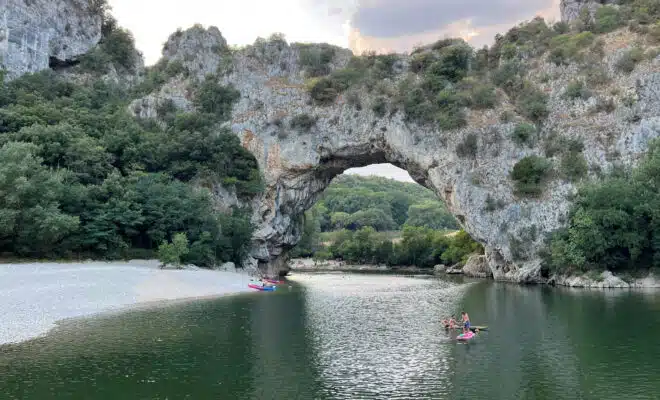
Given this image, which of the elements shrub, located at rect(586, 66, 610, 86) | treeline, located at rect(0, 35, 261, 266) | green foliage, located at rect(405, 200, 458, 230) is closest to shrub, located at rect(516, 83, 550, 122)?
shrub, located at rect(586, 66, 610, 86)

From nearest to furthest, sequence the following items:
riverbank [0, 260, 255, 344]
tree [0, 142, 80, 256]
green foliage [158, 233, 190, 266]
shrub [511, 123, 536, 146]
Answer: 1. riverbank [0, 260, 255, 344]
2. tree [0, 142, 80, 256]
3. green foliage [158, 233, 190, 266]
4. shrub [511, 123, 536, 146]

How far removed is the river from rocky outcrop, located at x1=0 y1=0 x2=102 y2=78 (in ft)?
166

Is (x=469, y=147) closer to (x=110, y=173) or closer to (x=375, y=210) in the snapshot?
(x=110, y=173)

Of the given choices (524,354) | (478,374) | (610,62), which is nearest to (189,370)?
(478,374)

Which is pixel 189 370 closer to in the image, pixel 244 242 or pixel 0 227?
pixel 0 227

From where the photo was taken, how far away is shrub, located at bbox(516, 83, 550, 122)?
59.3 meters

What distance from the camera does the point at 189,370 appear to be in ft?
60.4

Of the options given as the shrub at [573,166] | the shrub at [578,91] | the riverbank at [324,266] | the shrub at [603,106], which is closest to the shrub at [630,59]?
the shrub at [603,106]

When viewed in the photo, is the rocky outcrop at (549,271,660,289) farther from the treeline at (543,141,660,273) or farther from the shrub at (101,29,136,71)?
the shrub at (101,29,136,71)

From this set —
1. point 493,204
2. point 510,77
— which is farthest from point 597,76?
point 493,204

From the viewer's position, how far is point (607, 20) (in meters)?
62.4

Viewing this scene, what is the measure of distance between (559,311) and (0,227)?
128 feet

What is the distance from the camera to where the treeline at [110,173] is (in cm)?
4256

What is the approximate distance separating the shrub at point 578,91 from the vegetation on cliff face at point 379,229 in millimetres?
26712
